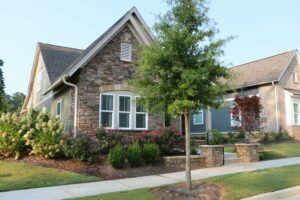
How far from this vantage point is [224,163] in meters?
11.6

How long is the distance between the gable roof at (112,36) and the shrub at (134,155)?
15.2ft

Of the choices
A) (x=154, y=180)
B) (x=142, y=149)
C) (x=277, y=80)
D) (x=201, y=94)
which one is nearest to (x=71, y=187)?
(x=154, y=180)

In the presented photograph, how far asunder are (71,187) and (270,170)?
6.42 meters

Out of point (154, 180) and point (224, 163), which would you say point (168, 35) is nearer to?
point (154, 180)

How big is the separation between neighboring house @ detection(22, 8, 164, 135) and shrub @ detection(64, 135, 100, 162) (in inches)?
71.9

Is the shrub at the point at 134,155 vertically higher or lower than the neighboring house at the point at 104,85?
lower

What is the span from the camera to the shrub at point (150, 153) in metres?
10.6

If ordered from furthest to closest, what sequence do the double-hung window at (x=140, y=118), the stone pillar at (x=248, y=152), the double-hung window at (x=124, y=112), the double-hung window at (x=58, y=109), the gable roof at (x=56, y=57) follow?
1. the gable roof at (x=56, y=57)
2. the double-hung window at (x=58, y=109)
3. the double-hung window at (x=140, y=118)
4. the double-hung window at (x=124, y=112)
5. the stone pillar at (x=248, y=152)

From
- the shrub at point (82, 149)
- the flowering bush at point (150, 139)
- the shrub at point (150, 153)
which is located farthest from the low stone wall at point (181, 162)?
the shrub at point (82, 149)

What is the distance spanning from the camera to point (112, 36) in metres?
14.2

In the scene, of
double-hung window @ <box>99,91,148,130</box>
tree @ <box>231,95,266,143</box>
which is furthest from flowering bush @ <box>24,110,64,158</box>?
→ tree @ <box>231,95,266,143</box>

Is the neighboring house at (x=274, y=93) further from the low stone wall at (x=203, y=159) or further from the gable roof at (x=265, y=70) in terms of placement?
the low stone wall at (x=203, y=159)

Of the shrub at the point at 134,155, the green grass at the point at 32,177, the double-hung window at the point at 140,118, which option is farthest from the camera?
the double-hung window at the point at 140,118

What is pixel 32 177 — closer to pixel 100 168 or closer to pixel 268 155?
pixel 100 168
